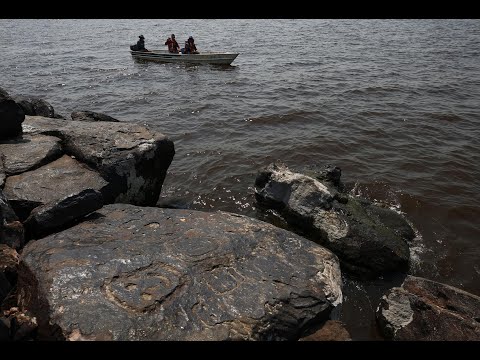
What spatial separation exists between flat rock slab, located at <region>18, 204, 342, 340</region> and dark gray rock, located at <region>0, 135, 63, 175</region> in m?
2.03

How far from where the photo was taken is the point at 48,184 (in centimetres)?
552

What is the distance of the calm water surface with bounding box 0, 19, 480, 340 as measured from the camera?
7.59 meters

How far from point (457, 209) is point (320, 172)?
3181mm

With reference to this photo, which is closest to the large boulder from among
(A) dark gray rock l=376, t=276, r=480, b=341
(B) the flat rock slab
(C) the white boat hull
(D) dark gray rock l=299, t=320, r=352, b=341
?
(A) dark gray rock l=376, t=276, r=480, b=341

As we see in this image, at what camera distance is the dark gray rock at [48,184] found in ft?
16.9

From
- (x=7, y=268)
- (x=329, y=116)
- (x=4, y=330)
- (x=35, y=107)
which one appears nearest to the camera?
(x=4, y=330)

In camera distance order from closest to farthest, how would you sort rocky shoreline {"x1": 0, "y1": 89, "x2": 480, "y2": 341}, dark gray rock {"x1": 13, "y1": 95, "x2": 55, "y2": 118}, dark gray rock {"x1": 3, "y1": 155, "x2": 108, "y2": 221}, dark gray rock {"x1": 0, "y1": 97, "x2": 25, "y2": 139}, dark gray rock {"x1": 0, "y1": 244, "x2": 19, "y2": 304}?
rocky shoreline {"x1": 0, "y1": 89, "x2": 480, "y2": 341}
dark gray rock {"x1": 0, "y1": 244, "x2": 19, "y2": 304}
dark gray rock {"x1": 3, "y1": 155, "x2": 108, "y2": 221}
dark gray rock {"x1": 0, "y1": 97, "x2": 25, "y2": 139}
dark gray rock {"x1": 13, "y1": 95, "x2": 55, "y2": 118}

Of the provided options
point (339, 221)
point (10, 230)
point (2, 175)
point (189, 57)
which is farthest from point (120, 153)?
point (189, 57)

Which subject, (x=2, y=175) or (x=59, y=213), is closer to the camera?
(x=59, y=213)

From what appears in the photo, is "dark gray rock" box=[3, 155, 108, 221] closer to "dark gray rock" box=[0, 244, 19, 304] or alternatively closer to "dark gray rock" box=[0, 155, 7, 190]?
"dark gray rock" box=[0, 155, 7, 190]

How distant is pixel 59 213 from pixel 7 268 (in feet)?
2.84

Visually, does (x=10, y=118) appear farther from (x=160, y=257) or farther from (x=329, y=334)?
(x=329, y=334)

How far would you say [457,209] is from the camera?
7.70 m
